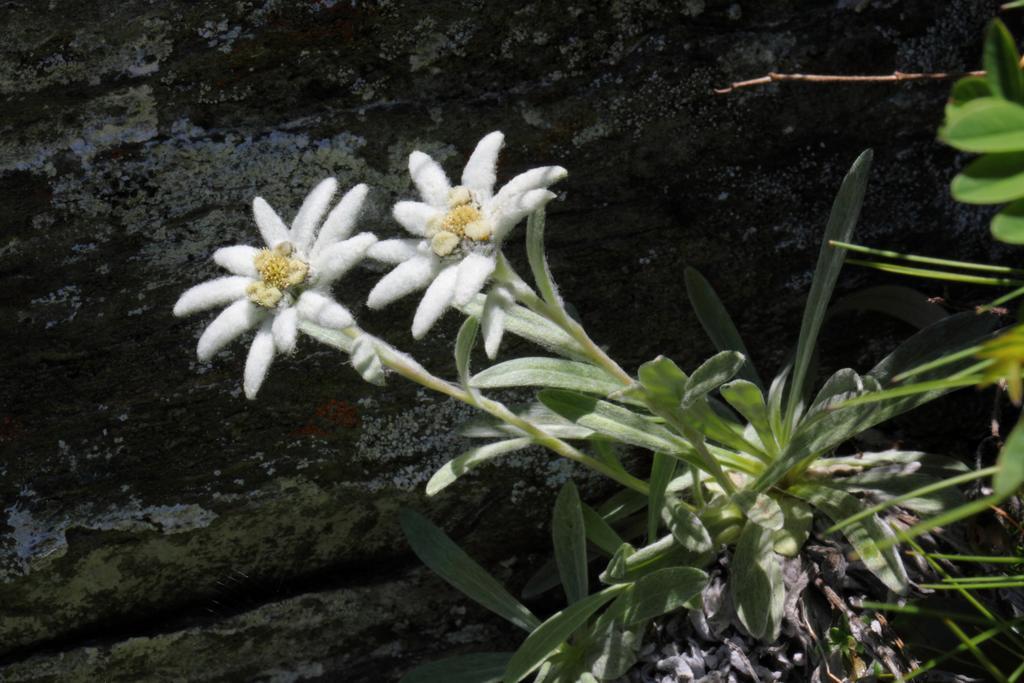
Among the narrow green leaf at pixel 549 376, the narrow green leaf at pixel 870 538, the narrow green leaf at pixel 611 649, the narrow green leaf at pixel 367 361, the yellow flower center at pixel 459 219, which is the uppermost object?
the yellow flower center at pixel 459 219

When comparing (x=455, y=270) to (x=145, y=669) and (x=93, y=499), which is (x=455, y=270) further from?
(x=145, y=669)

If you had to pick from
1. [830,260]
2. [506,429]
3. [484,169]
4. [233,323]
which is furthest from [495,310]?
[830,260]

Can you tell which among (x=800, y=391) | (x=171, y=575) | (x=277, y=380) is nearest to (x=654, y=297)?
(x=800, y=391)

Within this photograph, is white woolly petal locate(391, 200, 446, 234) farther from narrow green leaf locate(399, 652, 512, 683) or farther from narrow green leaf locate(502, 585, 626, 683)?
narrow green leaf locate(399, 652, 512, 683)

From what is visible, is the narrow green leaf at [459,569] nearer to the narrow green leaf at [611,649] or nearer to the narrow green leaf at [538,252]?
the narrow green leaf at [611,649]

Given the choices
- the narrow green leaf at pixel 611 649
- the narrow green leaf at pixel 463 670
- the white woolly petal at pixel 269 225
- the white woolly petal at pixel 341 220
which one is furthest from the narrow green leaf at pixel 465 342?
the narrow green leaf at pixel 463 670

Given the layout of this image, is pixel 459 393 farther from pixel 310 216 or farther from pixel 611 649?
pixel 611 649

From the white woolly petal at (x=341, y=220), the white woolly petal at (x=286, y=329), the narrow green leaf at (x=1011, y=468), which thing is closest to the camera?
the narrow green leaf at (x=1011, y=468)
